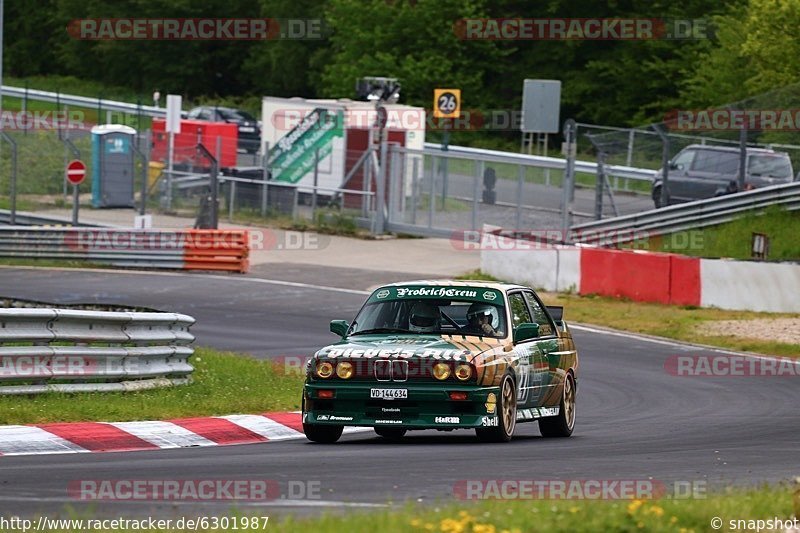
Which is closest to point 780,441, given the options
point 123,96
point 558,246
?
point 558,246

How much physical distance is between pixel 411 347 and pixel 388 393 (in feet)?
1.48

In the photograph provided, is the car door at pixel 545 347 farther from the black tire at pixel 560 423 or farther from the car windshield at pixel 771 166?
the car windshield at pixel 771 166

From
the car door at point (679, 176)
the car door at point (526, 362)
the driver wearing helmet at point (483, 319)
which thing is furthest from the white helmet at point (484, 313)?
the car door at point (679, 176)

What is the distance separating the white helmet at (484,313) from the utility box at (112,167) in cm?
2707

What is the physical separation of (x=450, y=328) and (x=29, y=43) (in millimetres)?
86242

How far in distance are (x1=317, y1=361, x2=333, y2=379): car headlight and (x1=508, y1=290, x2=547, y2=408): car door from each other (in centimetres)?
160

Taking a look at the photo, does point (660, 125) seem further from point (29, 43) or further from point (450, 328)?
point (29, 43)

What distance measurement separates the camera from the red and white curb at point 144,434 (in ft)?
37.7

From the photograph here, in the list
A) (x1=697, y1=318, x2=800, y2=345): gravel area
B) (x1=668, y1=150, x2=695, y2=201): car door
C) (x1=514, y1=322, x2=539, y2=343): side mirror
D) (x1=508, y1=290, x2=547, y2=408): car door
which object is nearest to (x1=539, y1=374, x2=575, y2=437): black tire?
(x1=508, y1=290, x2=547, y2=408): car door

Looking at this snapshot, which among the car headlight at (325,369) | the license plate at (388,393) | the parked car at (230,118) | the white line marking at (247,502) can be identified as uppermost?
the parked car at (230,118)

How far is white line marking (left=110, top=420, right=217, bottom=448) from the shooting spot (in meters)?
12.2

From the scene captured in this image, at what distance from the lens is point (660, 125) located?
32688 millimetres

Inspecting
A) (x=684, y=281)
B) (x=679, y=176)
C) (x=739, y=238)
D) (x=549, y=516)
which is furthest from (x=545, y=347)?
(x=679, y=176)

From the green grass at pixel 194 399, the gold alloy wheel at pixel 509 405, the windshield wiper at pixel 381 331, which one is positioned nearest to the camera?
the gold alloy wheel at pixel 509 405
